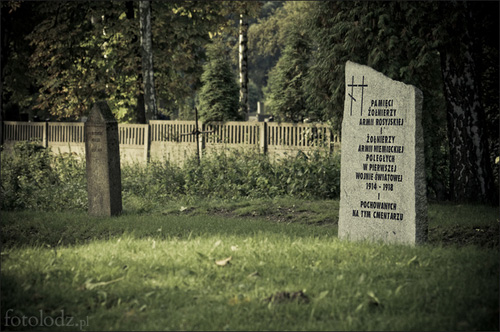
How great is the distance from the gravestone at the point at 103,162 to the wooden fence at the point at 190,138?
543cm

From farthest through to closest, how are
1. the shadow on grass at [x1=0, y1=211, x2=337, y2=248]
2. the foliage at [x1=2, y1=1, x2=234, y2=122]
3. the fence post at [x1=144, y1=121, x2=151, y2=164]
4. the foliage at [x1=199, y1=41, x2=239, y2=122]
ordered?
the foliage at [x1=2, y1=1, x2=234, y2=122]
the foliage at [x1=199, y1=41, x2=239, y2=122]
the fence post at [x1=144, y1=121, x2=151, y2=164]
the shadow on grass at [x1=0, y1=211, x2=337, y2=248]

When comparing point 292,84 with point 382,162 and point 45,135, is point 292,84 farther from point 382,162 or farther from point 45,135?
point 382,162

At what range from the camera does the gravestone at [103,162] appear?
11164 mm

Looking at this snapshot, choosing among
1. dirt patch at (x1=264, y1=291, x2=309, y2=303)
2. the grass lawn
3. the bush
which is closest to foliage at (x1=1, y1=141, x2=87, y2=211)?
the bush

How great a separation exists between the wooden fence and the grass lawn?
907 cm

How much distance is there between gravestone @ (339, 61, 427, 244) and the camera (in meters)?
7.74

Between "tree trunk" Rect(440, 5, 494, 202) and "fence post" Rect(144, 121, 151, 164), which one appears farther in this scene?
"fence post" Rect(144, 121, 151, 164)

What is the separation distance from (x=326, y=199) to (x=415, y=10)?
4.39 meters

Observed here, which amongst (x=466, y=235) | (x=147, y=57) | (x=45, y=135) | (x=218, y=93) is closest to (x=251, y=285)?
(x=466, y=235)

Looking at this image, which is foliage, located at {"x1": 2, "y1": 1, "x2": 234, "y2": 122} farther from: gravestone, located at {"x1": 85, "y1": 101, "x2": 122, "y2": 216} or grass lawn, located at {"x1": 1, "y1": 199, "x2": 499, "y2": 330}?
grass lawn, located at {"x1": 1, "y1": 199, "x2": 499, "y2": 330}

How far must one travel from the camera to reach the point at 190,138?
67.8 feet

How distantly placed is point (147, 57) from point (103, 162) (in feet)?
38.7

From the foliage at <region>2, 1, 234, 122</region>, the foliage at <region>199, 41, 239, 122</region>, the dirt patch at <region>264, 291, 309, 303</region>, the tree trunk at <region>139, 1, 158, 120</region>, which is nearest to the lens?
the dirt patch at <region>264, 291, 309, 303</region>

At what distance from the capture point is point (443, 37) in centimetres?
1205
